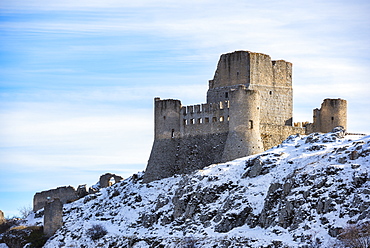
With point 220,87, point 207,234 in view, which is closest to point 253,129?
point 220,87

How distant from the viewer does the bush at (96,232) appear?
69.2 metres

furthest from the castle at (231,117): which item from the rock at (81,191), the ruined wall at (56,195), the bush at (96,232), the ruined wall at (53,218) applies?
the ruined wall at (56,195)

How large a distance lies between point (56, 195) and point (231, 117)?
2365cm

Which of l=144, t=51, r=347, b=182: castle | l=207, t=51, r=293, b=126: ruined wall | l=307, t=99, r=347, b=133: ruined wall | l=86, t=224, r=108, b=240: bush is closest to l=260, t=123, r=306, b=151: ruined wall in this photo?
l=144, t=51, r=347, b=182: castle

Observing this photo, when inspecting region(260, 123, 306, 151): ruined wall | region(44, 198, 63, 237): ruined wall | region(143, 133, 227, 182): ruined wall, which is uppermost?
region(260, 123, 306, 151): ruined wall

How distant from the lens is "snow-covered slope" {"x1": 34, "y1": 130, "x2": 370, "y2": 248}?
57000 mm

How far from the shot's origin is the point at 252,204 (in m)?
62.4

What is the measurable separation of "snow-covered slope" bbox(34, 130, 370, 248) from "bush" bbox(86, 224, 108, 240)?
341 millimetres

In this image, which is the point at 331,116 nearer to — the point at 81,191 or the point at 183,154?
the point at 183,154

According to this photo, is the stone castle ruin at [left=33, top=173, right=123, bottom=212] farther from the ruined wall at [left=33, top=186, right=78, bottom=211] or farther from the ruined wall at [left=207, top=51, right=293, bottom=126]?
the ruined wall at [left=207, top=51, right=293, bottom=126]

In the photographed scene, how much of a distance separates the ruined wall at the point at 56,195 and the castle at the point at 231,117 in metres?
12.9

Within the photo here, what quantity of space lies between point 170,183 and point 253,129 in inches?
299

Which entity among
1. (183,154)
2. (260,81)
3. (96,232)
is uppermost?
(260,81)

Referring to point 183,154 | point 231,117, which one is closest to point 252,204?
point 231,117
